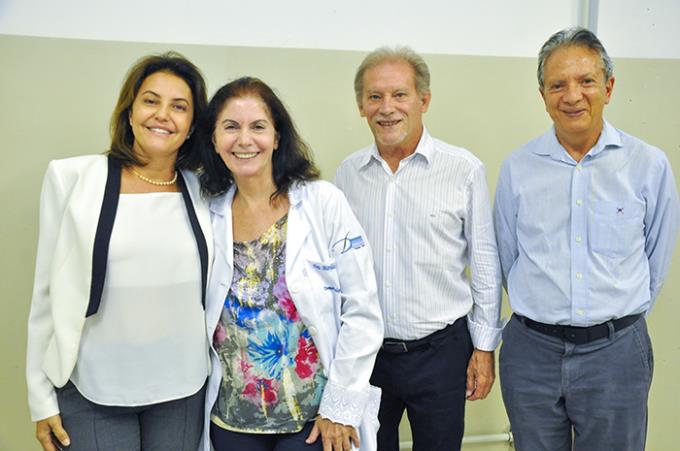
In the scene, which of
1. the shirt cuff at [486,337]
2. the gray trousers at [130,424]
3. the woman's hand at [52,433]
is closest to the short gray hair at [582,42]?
the shirt cuff at [486,337]

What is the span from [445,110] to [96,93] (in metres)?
1.36

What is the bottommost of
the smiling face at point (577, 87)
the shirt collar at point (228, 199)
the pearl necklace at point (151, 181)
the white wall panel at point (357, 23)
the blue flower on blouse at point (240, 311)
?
the blue flower on blouse at point (240, 311)

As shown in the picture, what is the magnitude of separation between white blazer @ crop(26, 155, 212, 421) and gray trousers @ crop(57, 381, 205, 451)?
0.05 meters

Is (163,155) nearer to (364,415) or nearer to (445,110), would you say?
(364,415)

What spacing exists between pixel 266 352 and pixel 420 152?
79cm

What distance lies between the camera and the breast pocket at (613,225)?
5.25 feet

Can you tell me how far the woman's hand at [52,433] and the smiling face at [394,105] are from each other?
1205 mm

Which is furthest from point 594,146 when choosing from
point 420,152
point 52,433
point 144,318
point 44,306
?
point 52,433

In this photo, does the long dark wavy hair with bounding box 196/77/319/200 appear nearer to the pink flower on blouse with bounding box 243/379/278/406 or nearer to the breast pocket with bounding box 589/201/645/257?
the pink flower on blouse with bounding box 243/379/278/406

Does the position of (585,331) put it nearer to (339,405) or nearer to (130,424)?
(339,405)

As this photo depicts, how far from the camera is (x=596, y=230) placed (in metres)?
1.60

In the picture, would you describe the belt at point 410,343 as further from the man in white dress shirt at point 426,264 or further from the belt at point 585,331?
the belt at point 585,331

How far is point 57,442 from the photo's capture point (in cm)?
148

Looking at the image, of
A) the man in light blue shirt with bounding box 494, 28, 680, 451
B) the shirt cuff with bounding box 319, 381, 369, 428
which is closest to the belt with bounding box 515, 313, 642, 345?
the man in light blue shirt with bounding box 494, 28, 680, 451
